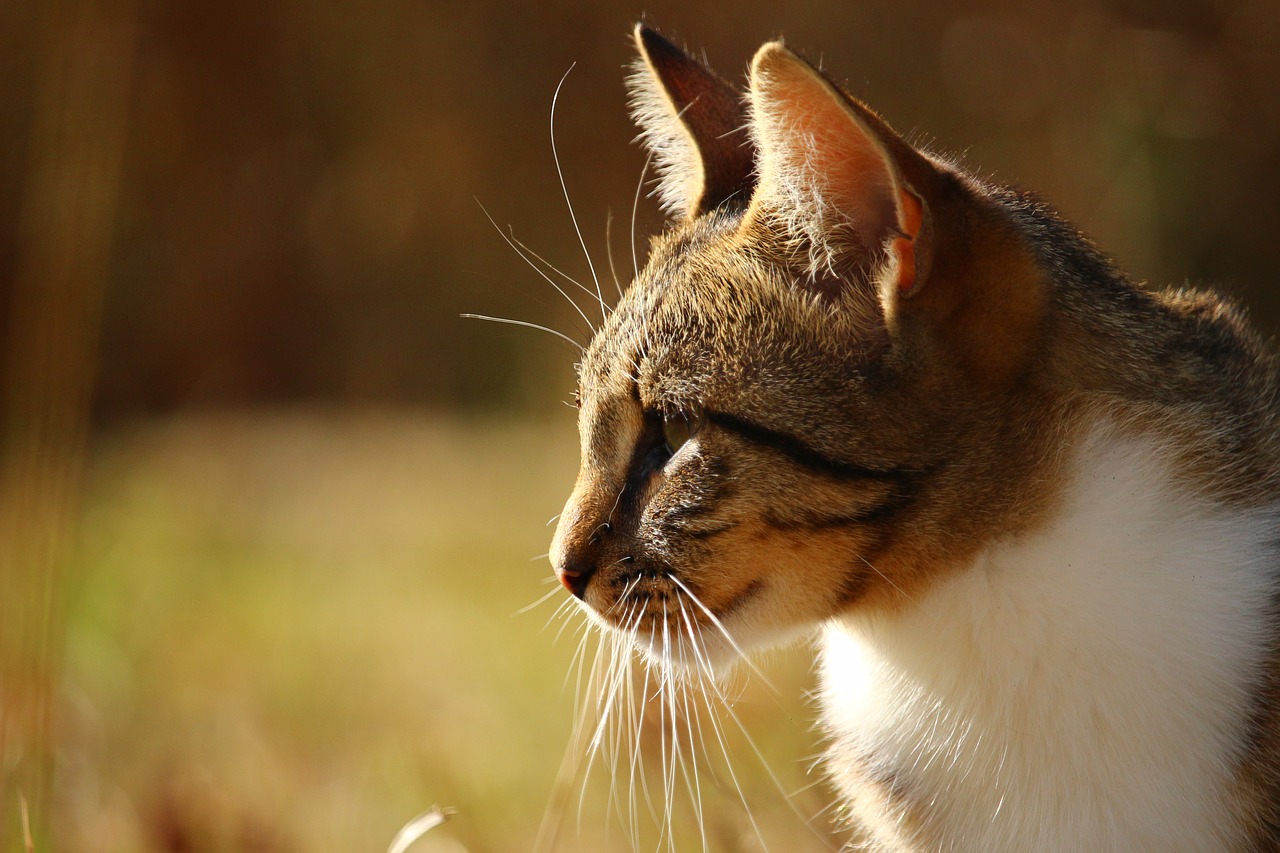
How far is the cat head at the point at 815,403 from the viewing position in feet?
5.50

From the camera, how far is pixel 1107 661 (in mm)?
1654

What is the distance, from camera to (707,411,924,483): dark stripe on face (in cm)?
170

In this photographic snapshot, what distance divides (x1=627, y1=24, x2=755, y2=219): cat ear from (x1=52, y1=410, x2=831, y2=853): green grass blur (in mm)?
875

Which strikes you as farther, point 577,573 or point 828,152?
point 577,573

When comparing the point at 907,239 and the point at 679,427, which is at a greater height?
the point at 907,239

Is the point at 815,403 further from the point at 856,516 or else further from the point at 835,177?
the point at 835,177

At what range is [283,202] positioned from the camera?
308 inches

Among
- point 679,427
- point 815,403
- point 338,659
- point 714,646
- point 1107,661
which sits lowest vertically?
point 338,659

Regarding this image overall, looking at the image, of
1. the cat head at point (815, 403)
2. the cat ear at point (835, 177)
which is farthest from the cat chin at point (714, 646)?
the cat ear at point (835, 177)

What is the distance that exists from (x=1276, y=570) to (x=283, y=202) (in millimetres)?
7117

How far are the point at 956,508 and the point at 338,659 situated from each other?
2.85m

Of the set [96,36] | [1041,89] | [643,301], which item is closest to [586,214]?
[1041,89]

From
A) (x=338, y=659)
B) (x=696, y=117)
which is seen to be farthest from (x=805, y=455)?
(x=338, y=659)

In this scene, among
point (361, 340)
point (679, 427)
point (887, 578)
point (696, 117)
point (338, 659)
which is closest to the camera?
point (887, 578)
